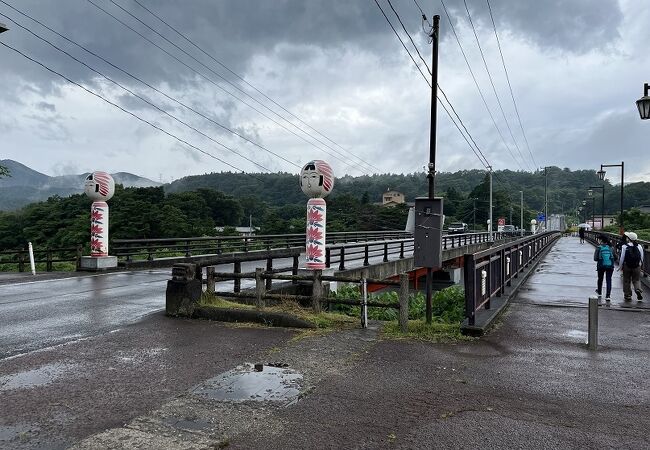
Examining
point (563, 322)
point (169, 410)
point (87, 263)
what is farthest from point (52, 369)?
point (87, 263)

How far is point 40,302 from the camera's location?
1077 centimetres

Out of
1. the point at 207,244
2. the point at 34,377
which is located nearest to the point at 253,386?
the point at 34,377

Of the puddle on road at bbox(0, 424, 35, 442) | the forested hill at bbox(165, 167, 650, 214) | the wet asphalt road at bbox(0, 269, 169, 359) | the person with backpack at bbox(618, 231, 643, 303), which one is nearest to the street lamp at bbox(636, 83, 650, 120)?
the person with backpack at bbox(618, 231, 643, 303)

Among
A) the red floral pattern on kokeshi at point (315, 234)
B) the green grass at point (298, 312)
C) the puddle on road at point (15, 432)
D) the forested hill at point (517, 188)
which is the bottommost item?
the puddle on road at point (15, 432)

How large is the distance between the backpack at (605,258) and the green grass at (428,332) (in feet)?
22.4

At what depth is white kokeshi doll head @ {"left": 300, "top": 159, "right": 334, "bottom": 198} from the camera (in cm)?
1110

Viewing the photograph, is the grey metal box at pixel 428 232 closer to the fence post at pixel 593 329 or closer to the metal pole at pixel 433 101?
the metal pole at pixel 433 101

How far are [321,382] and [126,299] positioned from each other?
732cm

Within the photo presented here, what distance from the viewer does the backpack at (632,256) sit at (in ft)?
41.1

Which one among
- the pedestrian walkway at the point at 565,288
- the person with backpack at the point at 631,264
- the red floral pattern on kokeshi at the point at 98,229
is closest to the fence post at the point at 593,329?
the pedestrian walkway at the point at 565,288

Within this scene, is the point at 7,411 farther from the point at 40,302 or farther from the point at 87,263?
the point at 87,263

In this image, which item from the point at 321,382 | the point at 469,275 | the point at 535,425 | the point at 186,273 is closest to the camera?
the point at 535,425

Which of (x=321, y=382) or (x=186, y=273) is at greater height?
(x=186, y=273)

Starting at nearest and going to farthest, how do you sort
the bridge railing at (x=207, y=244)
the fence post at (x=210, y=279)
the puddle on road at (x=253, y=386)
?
the puddle on road at (x=253, y=386) < the fence post at (x=210, y=279) < the bridge railing at (x=207, y=244)
